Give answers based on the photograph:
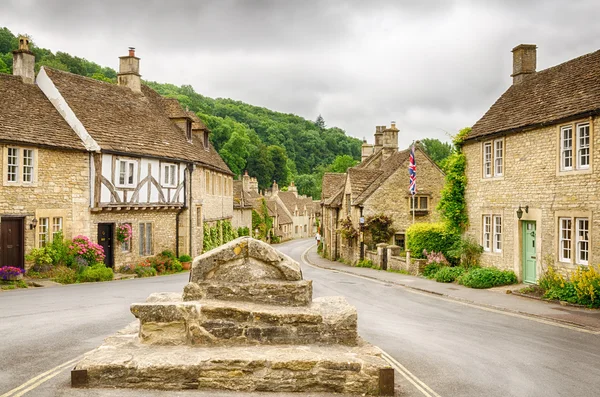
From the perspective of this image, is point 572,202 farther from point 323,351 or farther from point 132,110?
point 132,110

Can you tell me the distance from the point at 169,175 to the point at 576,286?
67.5 feet

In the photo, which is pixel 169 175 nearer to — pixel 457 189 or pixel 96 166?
pixel 96 166

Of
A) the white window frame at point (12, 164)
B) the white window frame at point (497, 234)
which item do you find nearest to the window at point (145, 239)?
the white window frame at point (12, 164)

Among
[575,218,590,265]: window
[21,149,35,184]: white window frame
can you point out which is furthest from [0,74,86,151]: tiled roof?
[575,218,590,265]: window

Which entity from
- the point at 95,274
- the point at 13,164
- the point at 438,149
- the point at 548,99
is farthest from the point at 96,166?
the point at 438,149

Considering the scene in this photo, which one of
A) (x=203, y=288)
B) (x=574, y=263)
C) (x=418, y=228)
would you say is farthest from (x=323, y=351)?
(x=418, y=228)

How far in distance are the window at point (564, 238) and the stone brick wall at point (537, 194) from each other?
14 centimetres

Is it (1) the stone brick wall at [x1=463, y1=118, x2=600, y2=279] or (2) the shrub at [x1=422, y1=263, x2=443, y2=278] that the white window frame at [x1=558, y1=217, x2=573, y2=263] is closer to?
(1) the stone brick wall at [x1=463, y1=118, x2=600, y2=279]

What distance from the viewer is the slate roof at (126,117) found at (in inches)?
983

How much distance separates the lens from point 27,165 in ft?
69.7

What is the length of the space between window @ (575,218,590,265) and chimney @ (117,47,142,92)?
83.1 feet

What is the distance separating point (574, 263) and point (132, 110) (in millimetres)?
23200

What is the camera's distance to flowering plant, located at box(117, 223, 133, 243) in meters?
25.1

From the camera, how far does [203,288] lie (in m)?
8.20
